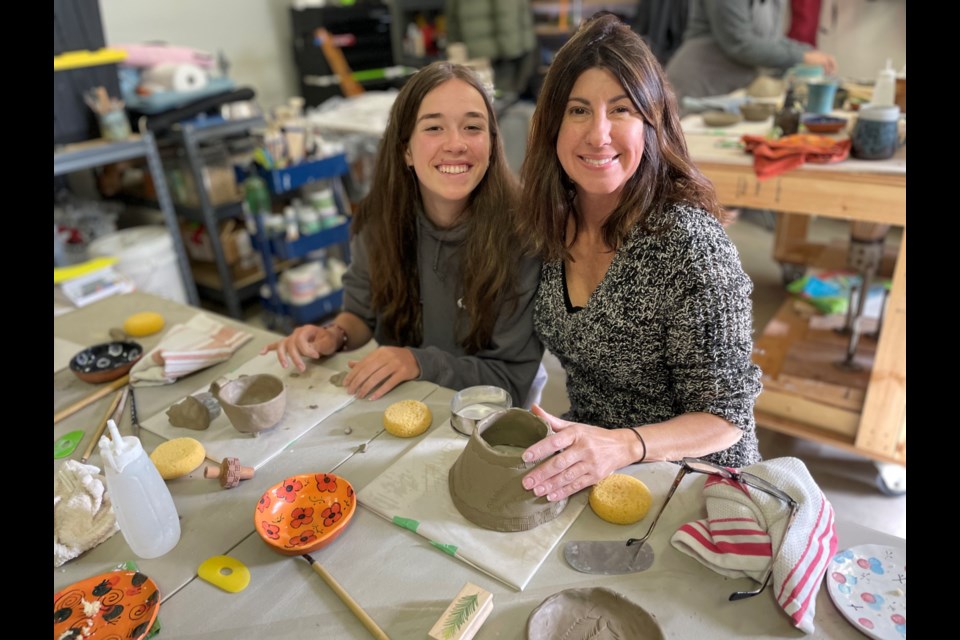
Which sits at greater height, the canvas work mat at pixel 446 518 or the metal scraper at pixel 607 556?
the canvas work mat at pixel 446 518

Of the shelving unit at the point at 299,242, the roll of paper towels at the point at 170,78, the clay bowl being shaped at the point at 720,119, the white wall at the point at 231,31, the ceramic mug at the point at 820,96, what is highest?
the white wall at the point at 231,31

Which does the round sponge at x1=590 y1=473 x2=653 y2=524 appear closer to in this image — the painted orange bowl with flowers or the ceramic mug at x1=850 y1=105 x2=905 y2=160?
the painted orange bowl with flowers

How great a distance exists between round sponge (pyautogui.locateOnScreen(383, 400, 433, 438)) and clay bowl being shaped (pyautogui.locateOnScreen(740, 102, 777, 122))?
5.86 feet

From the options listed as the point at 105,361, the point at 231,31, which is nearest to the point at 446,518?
the point at 105,361

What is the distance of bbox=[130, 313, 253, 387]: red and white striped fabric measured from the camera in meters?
1.22

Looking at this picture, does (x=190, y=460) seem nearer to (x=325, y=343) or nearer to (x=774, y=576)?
(x=325, y=343)

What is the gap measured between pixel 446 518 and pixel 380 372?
389mm

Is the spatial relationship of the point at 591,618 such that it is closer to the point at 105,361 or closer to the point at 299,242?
the point at 105,361

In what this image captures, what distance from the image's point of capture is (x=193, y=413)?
1073mm

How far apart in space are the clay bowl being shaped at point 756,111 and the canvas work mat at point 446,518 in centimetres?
182

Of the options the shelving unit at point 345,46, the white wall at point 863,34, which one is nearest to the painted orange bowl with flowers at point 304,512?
the shelving unit at point 345,46

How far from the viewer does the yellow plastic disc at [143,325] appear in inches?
55.5

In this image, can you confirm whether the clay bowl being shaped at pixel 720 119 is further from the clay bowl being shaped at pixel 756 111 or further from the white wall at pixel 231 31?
the white wall at pixel 231 31
